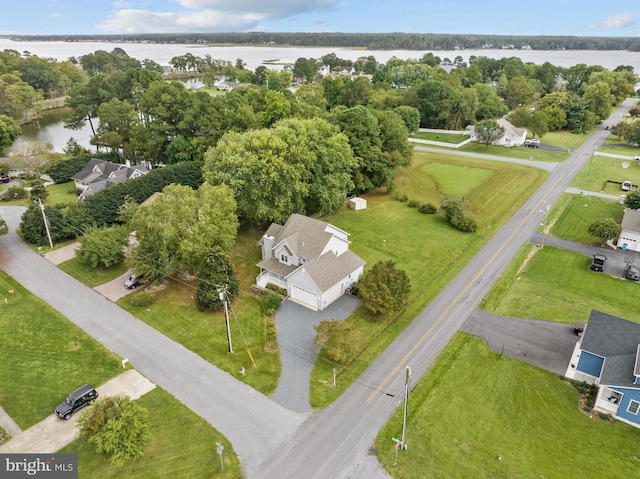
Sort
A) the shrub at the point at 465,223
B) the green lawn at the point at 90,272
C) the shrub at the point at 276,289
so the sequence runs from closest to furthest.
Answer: the shrub at the point at 276,289
the green lawn at the point at 90,272
the shrub at the point at 465,223

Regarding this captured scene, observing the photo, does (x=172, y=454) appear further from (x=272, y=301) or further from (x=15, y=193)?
(x=15, y=193)

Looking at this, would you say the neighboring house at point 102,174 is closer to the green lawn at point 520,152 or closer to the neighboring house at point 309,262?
the neighboring house at point 309,262

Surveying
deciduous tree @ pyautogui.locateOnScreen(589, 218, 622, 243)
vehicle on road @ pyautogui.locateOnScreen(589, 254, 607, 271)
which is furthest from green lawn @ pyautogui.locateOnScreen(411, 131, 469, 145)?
vehicle on road @ pyautogui.locateOnScreen(589, 254, 607, 271)

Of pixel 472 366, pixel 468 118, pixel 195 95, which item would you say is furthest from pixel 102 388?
pixel 468 118

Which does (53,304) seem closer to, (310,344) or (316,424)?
(310,344)

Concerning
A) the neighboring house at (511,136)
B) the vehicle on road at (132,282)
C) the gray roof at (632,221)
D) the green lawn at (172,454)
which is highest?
the neighboring house at (511,136)

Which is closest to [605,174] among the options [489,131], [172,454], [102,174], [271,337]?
[489,131]

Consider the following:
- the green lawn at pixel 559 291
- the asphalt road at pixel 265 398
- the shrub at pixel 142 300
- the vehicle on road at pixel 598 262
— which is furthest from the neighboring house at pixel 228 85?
the vehicle on road at pixel 598 262
